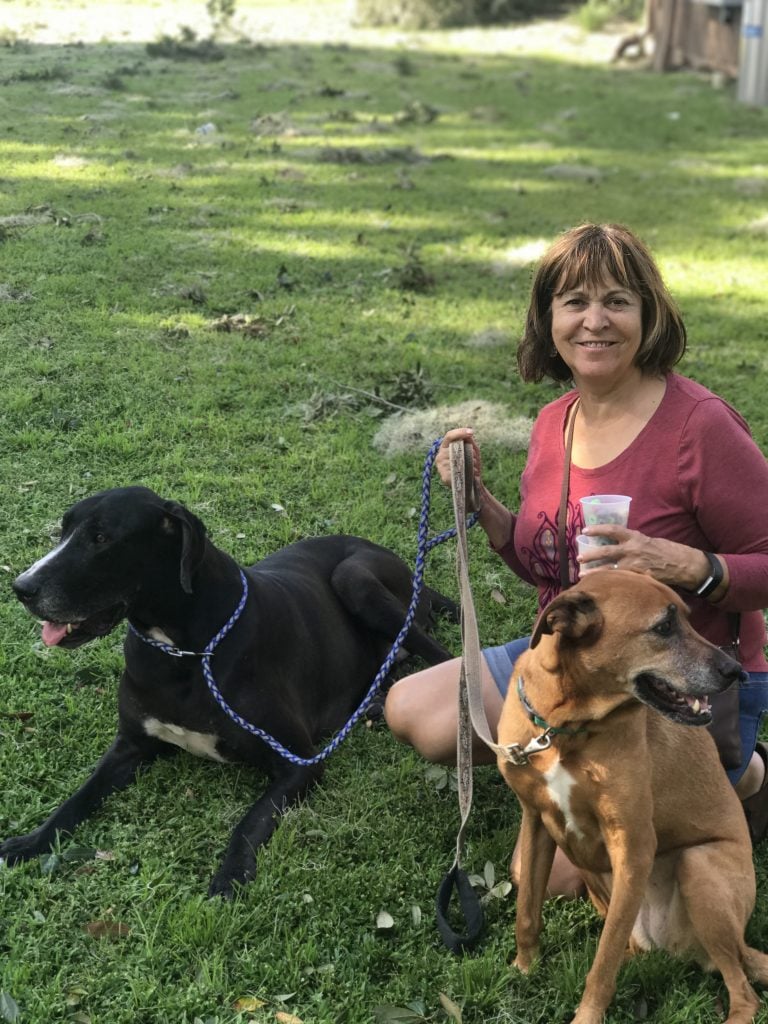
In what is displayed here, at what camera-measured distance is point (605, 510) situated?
9.37 feet

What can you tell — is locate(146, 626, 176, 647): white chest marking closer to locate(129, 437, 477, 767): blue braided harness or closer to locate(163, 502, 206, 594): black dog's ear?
locate(129, 437, 477, 767): blue braided harness

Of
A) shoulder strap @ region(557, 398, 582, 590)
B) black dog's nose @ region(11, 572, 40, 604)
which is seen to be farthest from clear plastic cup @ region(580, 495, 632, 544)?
black dog's nose @ region(11, 572, 40, 604)

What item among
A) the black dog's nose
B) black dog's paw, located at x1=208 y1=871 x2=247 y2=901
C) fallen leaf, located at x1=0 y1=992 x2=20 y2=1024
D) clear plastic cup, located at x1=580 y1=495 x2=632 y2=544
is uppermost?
clear plastic cup, located at x1=580 y1=495 x2=632 y2=544

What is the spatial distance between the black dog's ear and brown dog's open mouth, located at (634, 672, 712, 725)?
1510mm

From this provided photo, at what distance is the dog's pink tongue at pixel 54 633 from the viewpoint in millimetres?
3475

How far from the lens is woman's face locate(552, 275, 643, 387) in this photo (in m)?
3.21

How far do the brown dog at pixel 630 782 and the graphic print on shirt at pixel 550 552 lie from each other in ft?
1.42

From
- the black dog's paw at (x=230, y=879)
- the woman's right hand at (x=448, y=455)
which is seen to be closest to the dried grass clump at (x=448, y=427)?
the woman's right hand at (x=448, y=455)

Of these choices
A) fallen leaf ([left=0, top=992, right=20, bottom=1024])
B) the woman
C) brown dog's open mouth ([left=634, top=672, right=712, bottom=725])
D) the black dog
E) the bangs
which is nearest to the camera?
brown dog's open mouth ([left=634, top=672, right=712, bottom=725])

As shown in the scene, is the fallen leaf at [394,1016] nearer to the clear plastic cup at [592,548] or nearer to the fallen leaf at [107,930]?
the fallen leaf at [107,930]

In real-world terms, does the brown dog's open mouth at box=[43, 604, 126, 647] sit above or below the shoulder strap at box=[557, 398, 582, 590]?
below

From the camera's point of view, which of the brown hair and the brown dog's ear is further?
the brown hair

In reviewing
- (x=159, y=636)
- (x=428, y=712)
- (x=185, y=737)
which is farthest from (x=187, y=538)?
(x=428, y=712)

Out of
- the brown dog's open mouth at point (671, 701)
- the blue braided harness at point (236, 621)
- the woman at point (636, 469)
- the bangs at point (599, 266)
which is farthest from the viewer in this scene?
the blue braided harness at point (236, 621)
